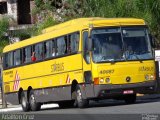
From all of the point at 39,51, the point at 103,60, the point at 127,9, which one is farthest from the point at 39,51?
the point at 127,9

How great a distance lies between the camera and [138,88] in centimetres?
2494

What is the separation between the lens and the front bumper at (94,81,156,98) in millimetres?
24611

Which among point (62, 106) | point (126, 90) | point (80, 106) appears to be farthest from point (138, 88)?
point (62, 106)

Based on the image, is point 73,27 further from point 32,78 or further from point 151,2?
point 151,2

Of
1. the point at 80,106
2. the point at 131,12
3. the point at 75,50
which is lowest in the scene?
the point at 80,106

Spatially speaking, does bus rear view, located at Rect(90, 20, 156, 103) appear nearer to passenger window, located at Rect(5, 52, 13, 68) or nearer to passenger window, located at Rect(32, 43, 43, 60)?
passenger window, located at Rect(32, 43, 43, 60)

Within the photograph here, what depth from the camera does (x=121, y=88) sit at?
24.8 m

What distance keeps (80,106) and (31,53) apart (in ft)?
17.1

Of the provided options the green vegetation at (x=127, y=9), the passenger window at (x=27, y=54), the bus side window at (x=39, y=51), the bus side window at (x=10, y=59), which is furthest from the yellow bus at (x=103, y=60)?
the green vegetation at (x=127, y=9)

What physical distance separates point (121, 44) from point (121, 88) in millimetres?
1574

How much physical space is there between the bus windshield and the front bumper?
94cm

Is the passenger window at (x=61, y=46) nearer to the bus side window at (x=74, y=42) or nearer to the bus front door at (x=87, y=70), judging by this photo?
the bus side window at (x=74, y=42)

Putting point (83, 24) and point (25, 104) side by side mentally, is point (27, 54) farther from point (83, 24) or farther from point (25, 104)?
point (83, 24)

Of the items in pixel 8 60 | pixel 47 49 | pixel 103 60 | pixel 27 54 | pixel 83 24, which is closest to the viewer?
pixel 103 60
